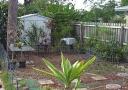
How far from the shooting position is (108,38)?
14977mm

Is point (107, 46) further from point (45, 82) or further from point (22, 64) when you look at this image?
point (45, 82)

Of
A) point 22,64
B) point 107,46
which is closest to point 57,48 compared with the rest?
point 107,46

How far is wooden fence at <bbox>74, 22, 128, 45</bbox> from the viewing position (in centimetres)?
1411

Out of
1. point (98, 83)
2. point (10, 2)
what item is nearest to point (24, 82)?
point (98, 83)

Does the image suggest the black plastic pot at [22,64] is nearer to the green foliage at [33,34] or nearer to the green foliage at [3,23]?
the green foliage at [3,23]

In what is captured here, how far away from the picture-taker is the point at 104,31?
15172mm

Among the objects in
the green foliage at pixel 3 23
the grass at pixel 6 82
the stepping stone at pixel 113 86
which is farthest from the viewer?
the green foliage at pixel 3 23

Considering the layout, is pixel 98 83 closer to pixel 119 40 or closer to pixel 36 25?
pixel 119 40

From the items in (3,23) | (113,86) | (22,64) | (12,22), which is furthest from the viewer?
(3,23)

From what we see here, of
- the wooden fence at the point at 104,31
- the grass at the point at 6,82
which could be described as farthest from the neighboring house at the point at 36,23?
the grass at the point at 6,82

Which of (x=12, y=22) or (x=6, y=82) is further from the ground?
(x=12, y=22)

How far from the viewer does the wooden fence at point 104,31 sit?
46.3 ft

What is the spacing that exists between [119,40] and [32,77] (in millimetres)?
5335

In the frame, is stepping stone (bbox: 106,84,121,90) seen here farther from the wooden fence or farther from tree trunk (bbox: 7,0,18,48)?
tree trunk (bbox: 7,0,18,48)
